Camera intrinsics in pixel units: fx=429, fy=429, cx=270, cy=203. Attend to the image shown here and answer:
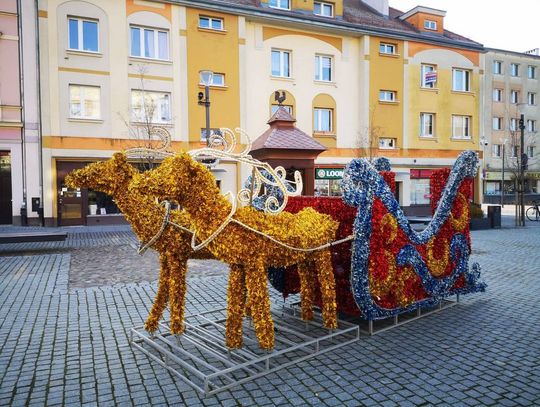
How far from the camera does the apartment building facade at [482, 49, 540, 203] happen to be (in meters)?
40.6

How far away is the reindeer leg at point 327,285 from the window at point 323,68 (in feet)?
66.1

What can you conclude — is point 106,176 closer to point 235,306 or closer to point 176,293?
point 176,293

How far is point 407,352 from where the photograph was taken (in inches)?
187

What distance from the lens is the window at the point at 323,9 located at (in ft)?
79.9

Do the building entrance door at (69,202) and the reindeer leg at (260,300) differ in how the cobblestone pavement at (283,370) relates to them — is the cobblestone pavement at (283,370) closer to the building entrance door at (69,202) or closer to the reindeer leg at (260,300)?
the reindeer leg at (260,300)

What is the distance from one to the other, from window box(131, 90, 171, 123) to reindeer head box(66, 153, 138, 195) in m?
15.3

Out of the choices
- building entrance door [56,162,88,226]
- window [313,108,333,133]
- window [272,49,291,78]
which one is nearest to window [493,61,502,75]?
window [313,108,333,133]

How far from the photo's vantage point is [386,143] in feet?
82.6

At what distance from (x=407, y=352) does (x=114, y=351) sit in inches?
129

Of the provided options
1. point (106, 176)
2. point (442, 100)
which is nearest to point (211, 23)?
point (442, 100)

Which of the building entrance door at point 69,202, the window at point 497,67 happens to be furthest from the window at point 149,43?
the window at point 497,67

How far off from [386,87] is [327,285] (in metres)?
22.0

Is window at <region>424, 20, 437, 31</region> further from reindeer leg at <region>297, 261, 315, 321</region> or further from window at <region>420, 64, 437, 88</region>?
reindeer leg at <region>297, 261, 315, 321</region>

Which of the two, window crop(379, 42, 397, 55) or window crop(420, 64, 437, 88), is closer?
window crop(379, 42, 397, 55)
